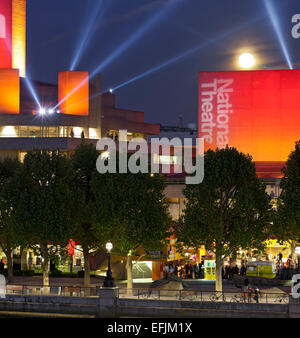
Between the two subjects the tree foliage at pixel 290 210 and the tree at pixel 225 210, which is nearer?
the tree at pixel 225 210

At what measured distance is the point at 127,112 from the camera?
9756cm

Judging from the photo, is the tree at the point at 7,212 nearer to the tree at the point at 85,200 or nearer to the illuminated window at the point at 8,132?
the tree at the point at 85,200

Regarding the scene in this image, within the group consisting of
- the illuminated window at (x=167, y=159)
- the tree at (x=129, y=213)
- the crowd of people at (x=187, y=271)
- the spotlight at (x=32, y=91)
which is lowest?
the crowd of people at (x=187, y=271)

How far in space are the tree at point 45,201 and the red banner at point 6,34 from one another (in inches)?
1394

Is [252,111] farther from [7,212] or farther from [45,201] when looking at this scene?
[7,212]

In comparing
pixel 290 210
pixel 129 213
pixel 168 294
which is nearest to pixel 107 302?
pixel 168 294

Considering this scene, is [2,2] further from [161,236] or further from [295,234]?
[295,234]

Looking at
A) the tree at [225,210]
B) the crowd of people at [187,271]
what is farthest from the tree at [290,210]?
the crowd of people at [187,271]

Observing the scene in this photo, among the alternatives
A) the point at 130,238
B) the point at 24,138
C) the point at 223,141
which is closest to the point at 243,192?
the point at 130,238

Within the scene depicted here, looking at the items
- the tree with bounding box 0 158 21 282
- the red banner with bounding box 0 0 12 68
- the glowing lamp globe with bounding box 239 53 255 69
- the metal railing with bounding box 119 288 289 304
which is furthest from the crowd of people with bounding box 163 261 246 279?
the red banner with bounding box 0 0 12 68

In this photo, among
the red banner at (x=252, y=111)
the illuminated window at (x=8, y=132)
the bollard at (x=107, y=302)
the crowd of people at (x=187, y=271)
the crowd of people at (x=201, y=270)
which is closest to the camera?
the bollard at (x=107, y=302)

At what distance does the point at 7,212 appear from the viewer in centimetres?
5778

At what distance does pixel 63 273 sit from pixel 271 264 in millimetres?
18960

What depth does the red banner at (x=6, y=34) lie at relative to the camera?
292 ft
